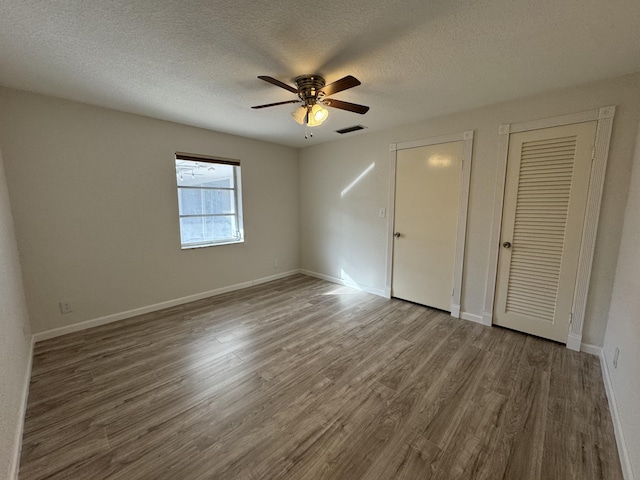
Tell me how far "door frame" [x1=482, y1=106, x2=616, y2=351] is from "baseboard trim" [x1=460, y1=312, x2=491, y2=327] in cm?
68

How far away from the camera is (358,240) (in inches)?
157

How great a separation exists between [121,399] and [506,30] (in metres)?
3.45

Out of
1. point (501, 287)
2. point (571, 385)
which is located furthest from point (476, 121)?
point (571, 385)

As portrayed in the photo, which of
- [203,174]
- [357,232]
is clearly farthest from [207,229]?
[357,232]

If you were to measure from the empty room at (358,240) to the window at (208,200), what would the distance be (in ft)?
0.11

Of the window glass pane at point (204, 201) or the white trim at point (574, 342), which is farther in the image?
the window glass pane at point (204, 201)

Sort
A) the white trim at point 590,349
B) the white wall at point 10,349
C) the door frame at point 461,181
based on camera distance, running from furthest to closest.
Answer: the door frame at point 461,181 → the white trim at point 590,349 → the white wall at point 10,349

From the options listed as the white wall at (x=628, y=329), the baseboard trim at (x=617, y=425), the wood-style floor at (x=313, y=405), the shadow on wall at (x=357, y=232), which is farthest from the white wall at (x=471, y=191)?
the wood-style floor at (x=313, y=405)

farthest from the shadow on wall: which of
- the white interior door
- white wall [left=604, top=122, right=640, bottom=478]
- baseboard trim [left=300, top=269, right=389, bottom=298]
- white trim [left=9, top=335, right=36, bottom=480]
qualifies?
white trim [left=9, top=335, right=36, bottom=480]

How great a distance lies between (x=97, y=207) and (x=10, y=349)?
1.66 m

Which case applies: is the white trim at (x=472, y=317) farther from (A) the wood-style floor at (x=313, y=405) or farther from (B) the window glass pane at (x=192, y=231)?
(B) the window glass pane at (x=192, y=231)

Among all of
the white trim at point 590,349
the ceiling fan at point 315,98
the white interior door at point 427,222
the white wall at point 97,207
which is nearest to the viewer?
the ceiling fan at point 315,98

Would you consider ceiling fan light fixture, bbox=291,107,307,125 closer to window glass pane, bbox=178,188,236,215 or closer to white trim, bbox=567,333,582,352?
window glass pane, bbox=178,188,236,215

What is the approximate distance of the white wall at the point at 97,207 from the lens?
238 cm
